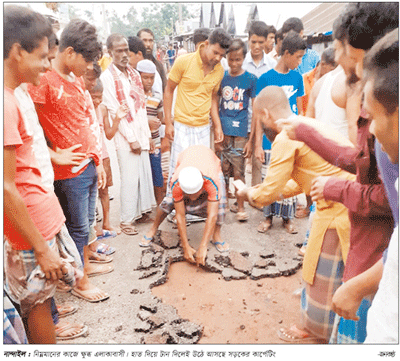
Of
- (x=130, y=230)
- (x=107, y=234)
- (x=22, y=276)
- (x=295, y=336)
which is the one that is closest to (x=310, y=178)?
(x=295, y=336)

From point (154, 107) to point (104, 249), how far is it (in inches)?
70.2

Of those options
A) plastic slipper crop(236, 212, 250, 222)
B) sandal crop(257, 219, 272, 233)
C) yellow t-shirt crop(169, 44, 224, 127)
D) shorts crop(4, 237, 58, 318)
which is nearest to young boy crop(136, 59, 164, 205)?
yellow t-shirt crop(169, 44, 224, 127)

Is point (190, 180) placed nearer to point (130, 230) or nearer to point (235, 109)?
point (130, 230)

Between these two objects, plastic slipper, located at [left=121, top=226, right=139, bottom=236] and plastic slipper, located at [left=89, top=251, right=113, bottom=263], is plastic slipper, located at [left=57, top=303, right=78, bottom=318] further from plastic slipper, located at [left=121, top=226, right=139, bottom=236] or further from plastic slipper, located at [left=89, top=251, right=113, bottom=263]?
plastic slipper, located at [left=121, top=226, right=139, bottom=236]

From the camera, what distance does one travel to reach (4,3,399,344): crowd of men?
1327 mm

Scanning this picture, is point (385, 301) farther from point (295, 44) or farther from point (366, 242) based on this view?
point (295, 44)

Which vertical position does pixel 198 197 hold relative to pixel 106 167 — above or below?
below

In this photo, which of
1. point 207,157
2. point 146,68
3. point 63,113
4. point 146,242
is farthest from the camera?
point 146,68

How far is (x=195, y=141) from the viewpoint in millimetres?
3803

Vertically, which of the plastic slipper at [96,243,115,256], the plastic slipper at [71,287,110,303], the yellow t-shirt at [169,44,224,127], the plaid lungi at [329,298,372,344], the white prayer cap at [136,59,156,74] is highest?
the white prayer cap at [136,59,156,74]

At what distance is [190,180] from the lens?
9.41 feet

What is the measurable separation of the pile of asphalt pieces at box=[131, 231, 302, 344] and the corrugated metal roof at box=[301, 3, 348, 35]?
18.6ft


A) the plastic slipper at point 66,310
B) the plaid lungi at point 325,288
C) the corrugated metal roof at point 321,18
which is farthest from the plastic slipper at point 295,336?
the corrugated metal roof at point 321,18

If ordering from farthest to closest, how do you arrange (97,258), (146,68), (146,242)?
1. (146,68)
2. (146,242)
3. (97,258)
